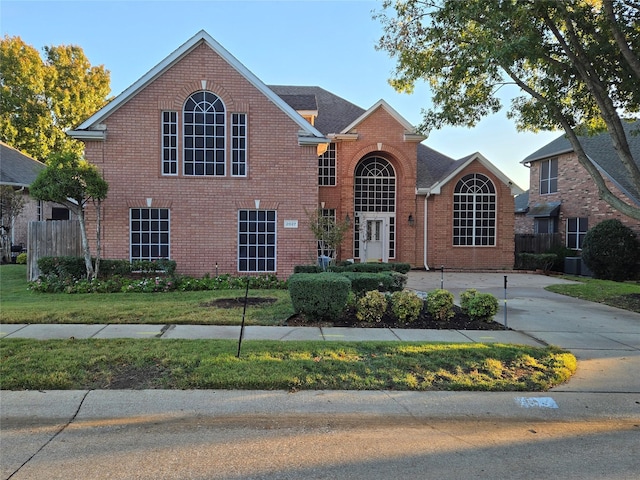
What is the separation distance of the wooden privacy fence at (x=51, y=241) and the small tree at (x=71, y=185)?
162 cm

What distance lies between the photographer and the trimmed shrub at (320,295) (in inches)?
334

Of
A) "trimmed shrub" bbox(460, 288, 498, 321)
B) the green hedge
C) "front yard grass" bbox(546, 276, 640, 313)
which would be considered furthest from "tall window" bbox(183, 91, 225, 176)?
"front yard grass" bbox(546, 276, 640, 313)

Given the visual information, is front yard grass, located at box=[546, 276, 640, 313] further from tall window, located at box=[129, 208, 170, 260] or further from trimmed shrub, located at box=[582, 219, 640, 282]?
tall window, located at box=[129, 208, 170, 260]

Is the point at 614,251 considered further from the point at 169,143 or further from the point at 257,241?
the point at 169,143

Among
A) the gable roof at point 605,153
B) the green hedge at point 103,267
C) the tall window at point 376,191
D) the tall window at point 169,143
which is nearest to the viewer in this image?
the green hedge at point 103,267

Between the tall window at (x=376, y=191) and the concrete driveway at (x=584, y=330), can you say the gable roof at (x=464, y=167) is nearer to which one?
the tall window at (x=376, y=191)

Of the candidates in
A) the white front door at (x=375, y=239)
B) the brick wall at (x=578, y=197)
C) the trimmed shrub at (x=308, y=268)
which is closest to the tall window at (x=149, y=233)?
the trimmed shrub at (x=308, y=268)

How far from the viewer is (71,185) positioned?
482 inches

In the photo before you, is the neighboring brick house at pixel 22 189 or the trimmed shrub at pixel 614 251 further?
the neighboring brick house at pixel 22 189

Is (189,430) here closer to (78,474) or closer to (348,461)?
(78,474)

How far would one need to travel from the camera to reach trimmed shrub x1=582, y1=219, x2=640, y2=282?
1897 centimetres

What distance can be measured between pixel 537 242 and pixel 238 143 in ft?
57.6

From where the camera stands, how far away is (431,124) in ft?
45.7

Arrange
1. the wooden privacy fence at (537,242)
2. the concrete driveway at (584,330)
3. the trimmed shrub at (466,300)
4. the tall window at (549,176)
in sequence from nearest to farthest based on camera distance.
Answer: the concrete driveway at (584,330), the trimmed shrub at (466,300), the wooden privacy fence at (537,242), the tall window at (549,176)
